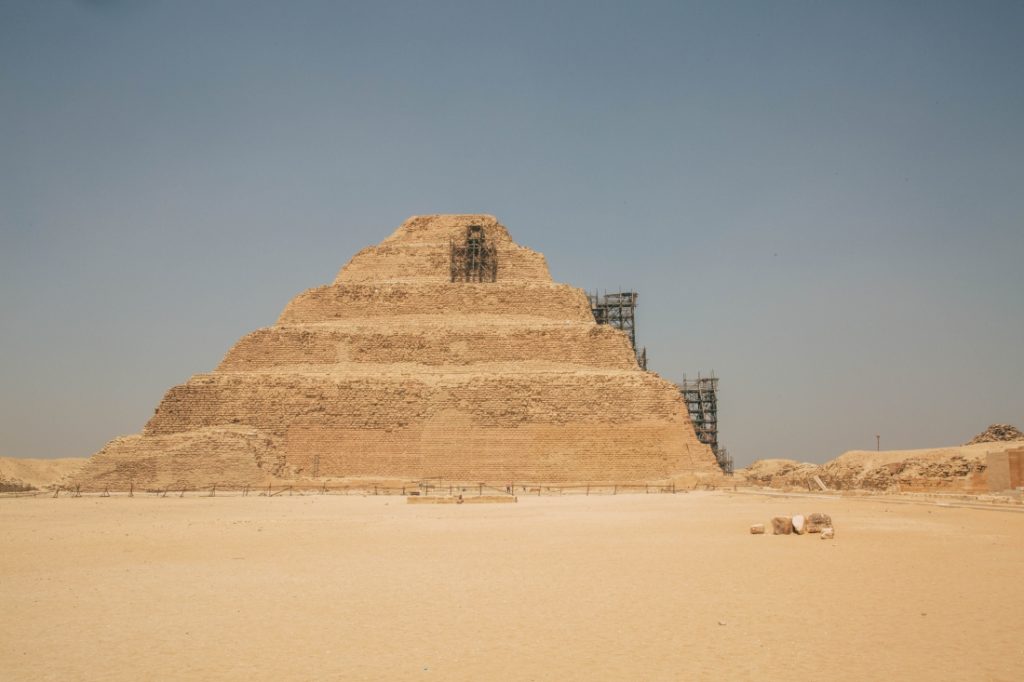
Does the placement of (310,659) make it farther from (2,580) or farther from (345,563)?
(2,580)

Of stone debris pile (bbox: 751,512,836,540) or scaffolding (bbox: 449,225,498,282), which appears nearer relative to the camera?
stone debris pile (bbox: 751,512,836,540)

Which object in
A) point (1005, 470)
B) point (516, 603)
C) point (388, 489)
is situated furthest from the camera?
point (388, 489)

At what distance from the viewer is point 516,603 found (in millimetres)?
9203

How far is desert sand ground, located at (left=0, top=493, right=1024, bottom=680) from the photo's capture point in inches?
269

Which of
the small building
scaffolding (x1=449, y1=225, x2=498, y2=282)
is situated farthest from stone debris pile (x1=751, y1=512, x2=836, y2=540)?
scaffolding (x1=449, y1=225, x2=498, y2=282)

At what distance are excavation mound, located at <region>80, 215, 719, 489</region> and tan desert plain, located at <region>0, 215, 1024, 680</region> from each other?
103mm

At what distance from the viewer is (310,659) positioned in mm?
7016

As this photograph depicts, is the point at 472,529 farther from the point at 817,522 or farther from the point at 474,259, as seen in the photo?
the point at 474,259

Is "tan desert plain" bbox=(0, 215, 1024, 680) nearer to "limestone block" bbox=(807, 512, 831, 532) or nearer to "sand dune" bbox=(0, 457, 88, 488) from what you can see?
"limestone block" bbox=(807, 512, 831, 532)

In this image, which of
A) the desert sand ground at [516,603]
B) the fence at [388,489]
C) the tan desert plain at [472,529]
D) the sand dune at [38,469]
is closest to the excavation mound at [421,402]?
the tan desert plain at [472,529]

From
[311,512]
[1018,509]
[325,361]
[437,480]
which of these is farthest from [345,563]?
[325,361]

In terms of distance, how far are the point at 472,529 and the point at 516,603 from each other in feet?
27.2

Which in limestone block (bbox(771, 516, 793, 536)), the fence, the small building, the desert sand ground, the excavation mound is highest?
the excavation mound

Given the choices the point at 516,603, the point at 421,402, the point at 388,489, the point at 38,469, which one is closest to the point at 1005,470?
the point at 388,489
